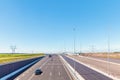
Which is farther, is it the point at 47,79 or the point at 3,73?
the point at 3,73

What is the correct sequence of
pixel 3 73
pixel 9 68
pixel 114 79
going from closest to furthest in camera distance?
pixel 114 79
pixel 3 73
pixel 9 68

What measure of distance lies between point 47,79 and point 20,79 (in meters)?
4.33

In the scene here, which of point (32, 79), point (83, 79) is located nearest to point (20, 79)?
point (32, 79)

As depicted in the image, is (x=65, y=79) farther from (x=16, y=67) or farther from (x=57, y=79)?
(x=16, y=67)

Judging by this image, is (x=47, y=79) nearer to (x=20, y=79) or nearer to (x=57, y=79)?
(x=57, y=79)

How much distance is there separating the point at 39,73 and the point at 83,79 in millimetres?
10755

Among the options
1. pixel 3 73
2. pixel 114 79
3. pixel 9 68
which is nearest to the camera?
pixel 114 79

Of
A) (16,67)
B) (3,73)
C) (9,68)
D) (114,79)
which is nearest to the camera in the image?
(114,79)

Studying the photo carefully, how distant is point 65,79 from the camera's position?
29.3m

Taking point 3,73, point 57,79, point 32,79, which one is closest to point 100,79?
point 57,79

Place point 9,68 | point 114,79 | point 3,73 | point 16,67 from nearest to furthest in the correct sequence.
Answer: point 114,79
point 3,73
point 9,68
point 16,67

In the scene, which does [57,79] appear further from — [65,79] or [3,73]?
[3,73]

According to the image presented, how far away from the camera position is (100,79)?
97.2 ft

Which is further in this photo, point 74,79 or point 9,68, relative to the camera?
point 9,68
